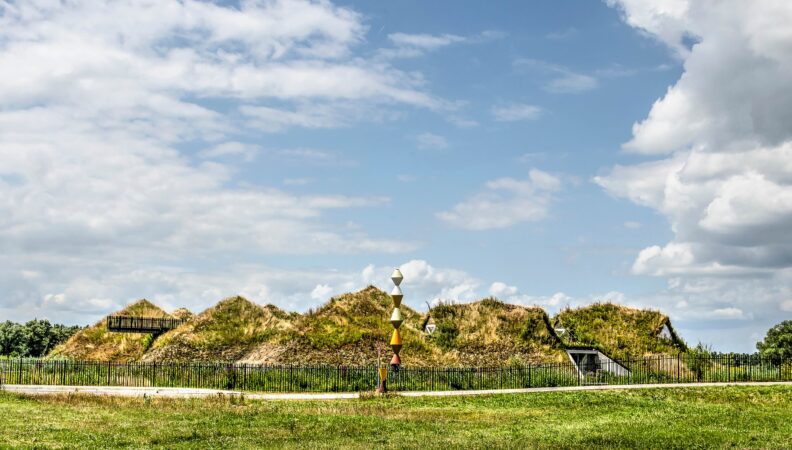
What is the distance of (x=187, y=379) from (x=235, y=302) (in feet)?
57.7

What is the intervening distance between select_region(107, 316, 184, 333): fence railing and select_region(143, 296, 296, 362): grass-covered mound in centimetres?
550

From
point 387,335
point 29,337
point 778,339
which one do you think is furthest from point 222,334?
point 778,339

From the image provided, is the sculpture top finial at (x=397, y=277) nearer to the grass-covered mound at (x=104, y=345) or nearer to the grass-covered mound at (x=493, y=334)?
the grass-covered mound at (x=493, y=334)

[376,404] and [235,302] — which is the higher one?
[235,302]

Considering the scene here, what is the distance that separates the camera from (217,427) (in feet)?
84.8

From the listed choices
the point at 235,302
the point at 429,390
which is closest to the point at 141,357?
the point at 235,302

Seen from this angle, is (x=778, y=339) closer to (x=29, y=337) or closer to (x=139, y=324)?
(x=139, y=324)

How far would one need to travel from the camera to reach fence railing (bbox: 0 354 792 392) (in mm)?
41406

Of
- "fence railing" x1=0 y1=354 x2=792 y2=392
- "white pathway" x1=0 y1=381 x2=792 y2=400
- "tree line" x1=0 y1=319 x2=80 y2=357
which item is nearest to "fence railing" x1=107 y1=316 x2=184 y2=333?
"fence railing" x1=0 y1=354 x2=792 y2=392

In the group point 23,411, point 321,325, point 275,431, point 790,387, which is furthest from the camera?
point 321,325

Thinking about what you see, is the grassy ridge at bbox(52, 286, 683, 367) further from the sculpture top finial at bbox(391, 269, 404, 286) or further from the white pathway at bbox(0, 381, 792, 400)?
the sculpture top finial at bbox(391, 269, 404, 286)

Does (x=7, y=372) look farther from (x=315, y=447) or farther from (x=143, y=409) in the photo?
(x=315, y=447)

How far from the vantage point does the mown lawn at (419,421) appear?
76.4ft

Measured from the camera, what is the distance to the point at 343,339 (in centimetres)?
5153
